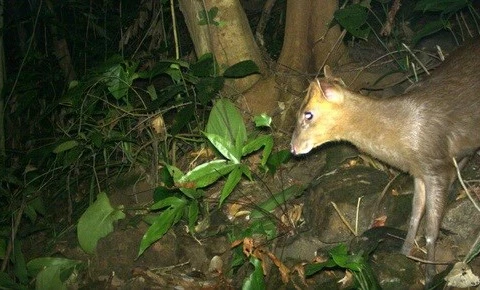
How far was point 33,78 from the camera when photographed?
747 centimetres

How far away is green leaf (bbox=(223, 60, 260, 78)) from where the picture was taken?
479 centimetres

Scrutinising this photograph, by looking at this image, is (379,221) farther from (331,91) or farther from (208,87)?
(208,87)

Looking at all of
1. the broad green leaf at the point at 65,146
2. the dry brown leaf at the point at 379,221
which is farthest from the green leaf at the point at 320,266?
the broad green leaf at the point at 65,146

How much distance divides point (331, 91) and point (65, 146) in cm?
264

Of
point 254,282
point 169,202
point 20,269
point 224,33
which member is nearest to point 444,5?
point 224,33

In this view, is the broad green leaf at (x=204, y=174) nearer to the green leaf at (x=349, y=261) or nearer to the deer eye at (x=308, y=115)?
the deer eye at (x=308, y=115)

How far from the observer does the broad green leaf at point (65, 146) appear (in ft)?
17.9

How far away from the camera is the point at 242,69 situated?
15.7ft

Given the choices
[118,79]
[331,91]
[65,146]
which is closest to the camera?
[331,91]

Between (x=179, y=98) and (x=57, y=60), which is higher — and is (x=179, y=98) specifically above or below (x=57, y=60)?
above

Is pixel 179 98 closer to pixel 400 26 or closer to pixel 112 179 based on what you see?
pixel 112 179

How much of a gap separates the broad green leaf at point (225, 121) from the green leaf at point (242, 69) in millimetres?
312

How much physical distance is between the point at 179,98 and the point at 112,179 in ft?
3.81

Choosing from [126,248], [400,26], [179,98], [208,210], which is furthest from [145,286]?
[400,26]
